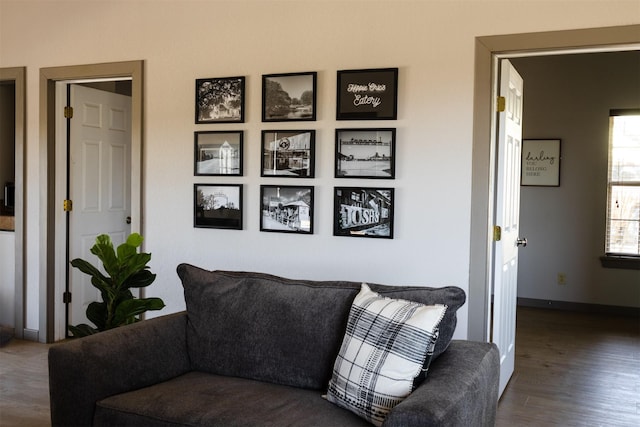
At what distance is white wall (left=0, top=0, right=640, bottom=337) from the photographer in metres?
3.58

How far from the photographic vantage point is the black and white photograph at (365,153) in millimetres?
3738

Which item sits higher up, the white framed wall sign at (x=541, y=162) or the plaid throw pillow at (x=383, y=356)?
the white framed wall sign at (x=541, y=162)

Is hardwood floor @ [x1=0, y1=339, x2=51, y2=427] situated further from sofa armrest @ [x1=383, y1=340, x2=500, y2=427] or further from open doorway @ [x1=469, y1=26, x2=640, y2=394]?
open doorway @ [x1=469, y1=26, x2=640, y2=394]

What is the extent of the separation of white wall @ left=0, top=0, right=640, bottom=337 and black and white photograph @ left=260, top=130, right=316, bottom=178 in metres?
0.06

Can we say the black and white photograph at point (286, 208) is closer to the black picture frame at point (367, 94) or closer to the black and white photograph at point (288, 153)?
the black and white photograph at point (288, 153)

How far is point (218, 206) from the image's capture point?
14.0 ft

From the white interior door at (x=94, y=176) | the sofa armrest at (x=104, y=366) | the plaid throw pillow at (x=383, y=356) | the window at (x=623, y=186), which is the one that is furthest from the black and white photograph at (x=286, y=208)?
the window at (x=623, y=186)

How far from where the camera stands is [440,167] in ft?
11.9

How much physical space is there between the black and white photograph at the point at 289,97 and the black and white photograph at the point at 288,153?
3.9 inches

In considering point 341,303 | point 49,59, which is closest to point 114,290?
point 341,303

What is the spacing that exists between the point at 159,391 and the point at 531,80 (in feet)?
19.1

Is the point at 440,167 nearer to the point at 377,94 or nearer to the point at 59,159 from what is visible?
the point at 377,94

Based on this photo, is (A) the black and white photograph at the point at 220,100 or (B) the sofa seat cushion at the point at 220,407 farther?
(A) the black and white photograph at the point at 220,100

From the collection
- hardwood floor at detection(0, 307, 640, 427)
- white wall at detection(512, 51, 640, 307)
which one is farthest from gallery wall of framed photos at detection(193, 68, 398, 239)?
white wall at detection(512, 51, 640, 307)
